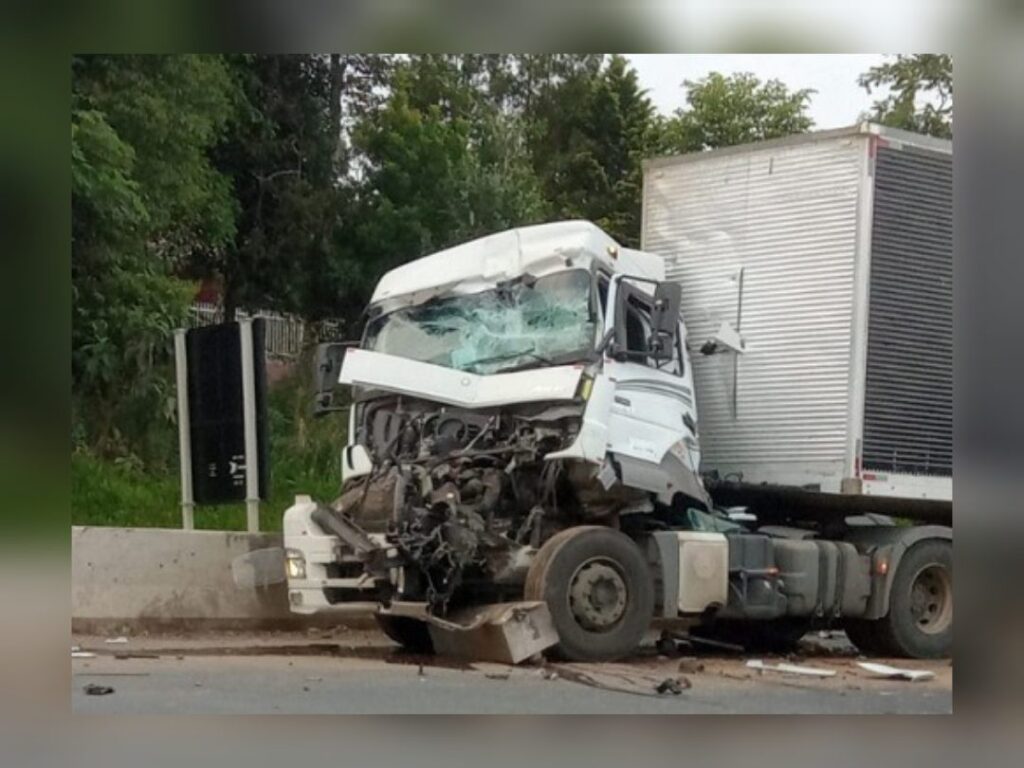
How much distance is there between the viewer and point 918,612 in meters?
11.5

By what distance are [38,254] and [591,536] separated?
371 centimetres

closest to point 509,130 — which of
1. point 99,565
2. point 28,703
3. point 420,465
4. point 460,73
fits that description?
point 460,73

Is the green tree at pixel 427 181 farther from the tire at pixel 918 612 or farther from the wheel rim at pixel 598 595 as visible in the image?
the tire at pixel 918 612

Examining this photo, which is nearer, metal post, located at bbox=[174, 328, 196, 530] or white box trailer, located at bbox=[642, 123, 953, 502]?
metal post, located at bbox=[174, 328, 196, 530]

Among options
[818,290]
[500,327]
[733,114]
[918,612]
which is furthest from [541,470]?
[918,612]

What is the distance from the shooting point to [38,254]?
10508 mm

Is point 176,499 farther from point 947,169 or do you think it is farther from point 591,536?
point 947,169

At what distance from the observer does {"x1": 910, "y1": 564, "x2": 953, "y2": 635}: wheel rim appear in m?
11.3

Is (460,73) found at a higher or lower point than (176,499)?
higher

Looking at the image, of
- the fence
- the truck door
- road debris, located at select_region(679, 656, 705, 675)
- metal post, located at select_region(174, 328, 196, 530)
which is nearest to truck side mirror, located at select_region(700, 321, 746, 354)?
the truck door

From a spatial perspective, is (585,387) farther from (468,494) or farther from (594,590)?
(594,590)

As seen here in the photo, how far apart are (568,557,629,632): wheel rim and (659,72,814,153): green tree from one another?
2633mm

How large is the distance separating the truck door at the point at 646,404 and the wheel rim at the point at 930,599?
5.37ft

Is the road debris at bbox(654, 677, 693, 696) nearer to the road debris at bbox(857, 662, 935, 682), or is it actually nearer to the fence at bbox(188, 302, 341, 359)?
the road debris at bbox(857, 662, 935, 682)
